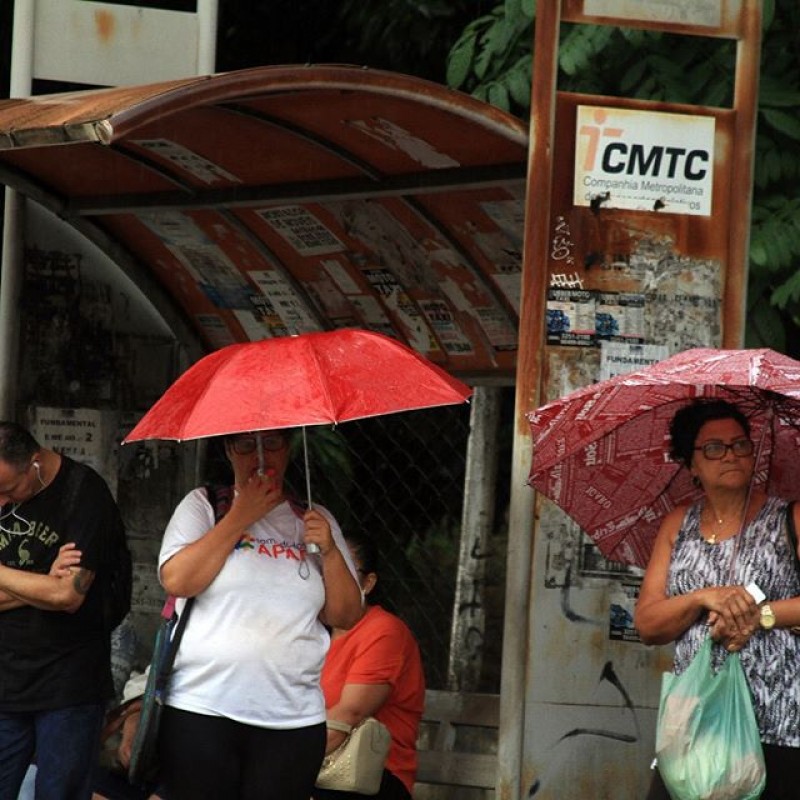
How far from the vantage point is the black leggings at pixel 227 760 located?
528 centimetres

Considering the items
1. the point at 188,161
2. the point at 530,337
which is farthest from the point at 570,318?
the point at 188,161

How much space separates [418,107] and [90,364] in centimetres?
251

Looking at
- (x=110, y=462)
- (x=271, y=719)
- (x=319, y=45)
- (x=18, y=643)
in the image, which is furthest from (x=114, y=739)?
(x=319, y=45)

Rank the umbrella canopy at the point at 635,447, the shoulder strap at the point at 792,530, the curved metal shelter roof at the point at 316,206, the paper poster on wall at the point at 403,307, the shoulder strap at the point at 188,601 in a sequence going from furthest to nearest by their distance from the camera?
1. the paper poster on wall at the point at 403,307
2. the curved metal shelter roof at the point at 316,206
3. the shoulder strap at the point at 188,601
4. the umbrella canopy at the point at 635,447
5. the shoulder strap at the point at 792,530

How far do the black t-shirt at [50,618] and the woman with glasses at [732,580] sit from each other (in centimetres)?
213

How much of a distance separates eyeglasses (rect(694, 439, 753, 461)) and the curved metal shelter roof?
1.63m

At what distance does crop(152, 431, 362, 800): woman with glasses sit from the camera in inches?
209

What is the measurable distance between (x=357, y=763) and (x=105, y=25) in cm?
344

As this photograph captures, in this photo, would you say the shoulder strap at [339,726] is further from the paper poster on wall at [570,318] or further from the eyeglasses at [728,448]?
the eyeglasses at [728,448]

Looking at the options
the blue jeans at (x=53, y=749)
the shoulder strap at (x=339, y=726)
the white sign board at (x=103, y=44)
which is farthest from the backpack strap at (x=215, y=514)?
the white sign board at (x=103, y=44)

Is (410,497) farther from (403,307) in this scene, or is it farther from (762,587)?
(762,587)

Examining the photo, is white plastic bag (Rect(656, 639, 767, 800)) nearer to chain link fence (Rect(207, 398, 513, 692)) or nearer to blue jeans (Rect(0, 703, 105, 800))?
blue jeans (Rect(0, 703, 105, 800))

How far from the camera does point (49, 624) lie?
6320mm

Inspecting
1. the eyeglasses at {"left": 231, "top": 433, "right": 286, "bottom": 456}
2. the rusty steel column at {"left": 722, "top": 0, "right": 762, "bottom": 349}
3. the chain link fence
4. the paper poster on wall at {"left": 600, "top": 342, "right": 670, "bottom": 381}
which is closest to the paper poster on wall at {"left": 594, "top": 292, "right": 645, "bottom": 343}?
the paper poster on wall at {"left": 600, "top": 342, "right": 670, "bottom": 381}
